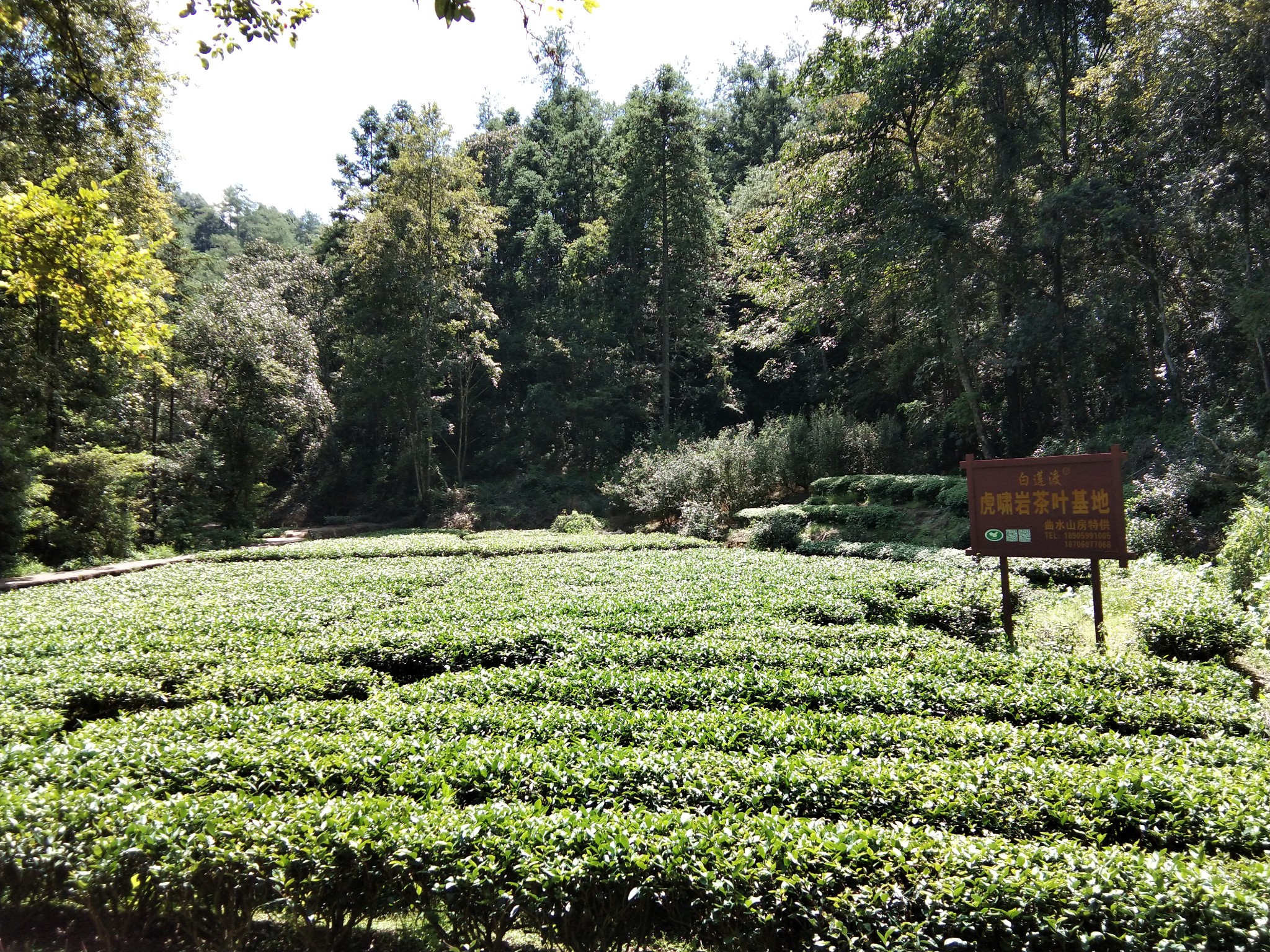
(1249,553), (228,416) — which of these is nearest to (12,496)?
(228,416)

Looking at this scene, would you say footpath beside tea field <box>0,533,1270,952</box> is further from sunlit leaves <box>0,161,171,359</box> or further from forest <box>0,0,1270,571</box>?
forest <box>0,0,1270,571</box>

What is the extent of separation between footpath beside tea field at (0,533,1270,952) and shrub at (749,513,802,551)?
7.06 m

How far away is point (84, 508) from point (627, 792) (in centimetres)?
1440

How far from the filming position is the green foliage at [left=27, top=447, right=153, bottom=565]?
1238 centimetres

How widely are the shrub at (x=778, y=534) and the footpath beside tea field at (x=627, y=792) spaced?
23.2 ft

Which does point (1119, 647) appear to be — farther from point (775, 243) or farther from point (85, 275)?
point (775, 243)

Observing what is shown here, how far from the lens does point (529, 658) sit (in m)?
5.21

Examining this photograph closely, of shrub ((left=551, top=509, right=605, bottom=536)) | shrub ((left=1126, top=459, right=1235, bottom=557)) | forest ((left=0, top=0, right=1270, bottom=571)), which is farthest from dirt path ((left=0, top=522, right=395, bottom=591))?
shrub ((left=1126, top=459, right=1235, bottom=557))

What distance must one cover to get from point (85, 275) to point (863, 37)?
1632 cm

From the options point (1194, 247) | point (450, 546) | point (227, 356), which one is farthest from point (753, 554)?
point (227, 356)

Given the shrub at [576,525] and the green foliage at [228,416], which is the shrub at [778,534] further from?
the green foliage at [228,416]

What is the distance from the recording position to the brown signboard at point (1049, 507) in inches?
207

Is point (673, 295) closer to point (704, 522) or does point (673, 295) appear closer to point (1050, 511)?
point (704, 522)

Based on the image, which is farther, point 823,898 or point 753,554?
point 753,554
